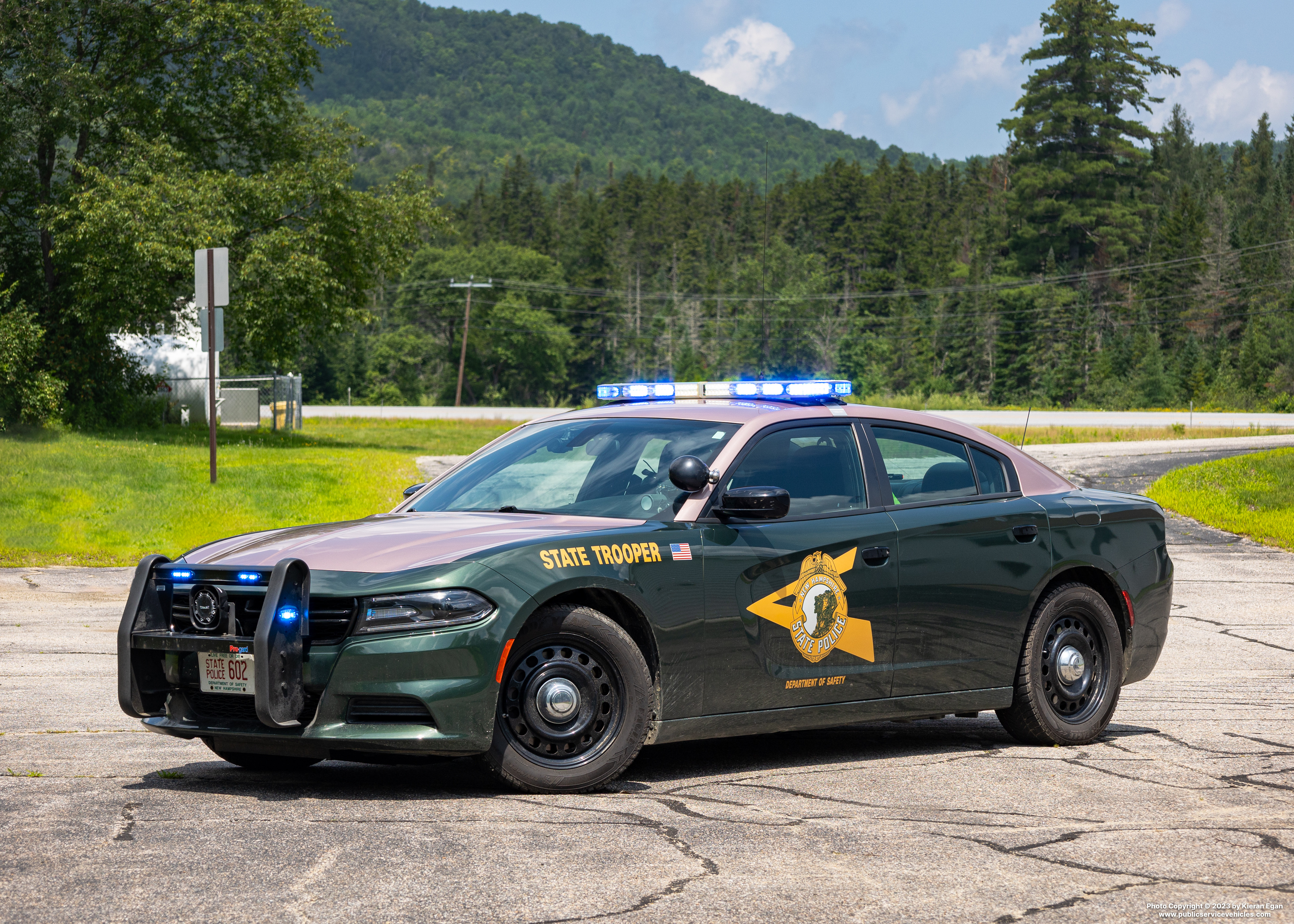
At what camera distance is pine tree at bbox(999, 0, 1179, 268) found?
109m

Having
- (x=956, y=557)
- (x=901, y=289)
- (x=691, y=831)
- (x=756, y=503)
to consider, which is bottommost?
(x=691, y=831)

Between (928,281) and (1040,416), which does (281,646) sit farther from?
(928,281)

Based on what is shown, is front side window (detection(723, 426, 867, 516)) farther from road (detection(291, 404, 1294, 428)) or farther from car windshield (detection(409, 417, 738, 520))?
road (detection(291, 404, 1294, 428))

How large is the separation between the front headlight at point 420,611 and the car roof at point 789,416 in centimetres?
146

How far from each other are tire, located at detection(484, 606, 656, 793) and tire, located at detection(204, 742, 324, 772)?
111cm

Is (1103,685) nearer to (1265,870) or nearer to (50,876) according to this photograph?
(1265,870)

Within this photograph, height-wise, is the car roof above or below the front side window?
above

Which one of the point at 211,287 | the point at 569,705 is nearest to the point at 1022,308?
the point at 211,287

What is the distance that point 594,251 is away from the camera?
440ft

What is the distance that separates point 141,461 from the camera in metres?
25.4

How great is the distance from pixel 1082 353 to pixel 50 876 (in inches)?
4274

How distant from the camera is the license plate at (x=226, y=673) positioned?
207 inches

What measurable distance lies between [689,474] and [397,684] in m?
1.53

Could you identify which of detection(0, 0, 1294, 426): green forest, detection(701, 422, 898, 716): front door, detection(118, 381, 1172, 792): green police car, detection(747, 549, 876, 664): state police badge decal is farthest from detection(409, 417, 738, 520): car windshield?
detection(0, 0, 1294, 426): green forest
